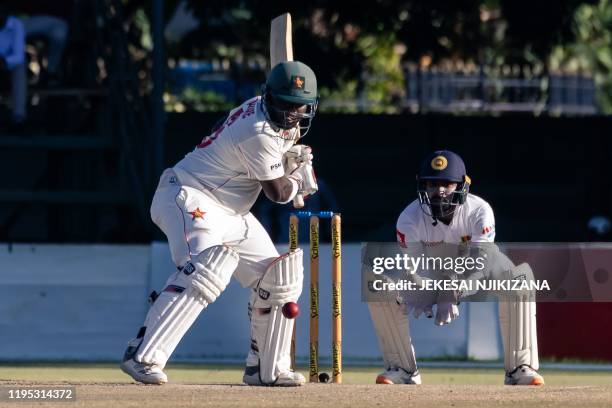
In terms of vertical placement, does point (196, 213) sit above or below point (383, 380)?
above

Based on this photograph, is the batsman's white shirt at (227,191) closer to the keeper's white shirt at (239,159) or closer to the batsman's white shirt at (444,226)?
the keeper's white shirt at (239,159)

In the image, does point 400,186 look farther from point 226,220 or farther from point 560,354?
point 226,220

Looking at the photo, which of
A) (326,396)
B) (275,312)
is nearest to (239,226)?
(275,312)

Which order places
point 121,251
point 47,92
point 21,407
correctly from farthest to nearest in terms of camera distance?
point 47,92 → point 121,251 → point 21,407

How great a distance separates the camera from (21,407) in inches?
310

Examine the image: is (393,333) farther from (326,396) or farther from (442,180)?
(326,396)

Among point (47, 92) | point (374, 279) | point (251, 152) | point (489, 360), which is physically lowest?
point (489, 360)

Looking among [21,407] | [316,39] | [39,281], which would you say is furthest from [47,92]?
[21,407]

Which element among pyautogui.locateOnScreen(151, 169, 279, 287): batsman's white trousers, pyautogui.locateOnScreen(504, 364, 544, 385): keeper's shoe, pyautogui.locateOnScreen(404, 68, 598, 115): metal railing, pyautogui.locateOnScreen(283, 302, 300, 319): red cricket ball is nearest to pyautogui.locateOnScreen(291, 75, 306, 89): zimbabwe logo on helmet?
pyautogui.locateOnScreen(151, 169, 279, 287): batsman's white trousers

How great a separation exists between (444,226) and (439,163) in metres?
0.39

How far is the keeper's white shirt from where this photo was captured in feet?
28.3

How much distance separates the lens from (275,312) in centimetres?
891

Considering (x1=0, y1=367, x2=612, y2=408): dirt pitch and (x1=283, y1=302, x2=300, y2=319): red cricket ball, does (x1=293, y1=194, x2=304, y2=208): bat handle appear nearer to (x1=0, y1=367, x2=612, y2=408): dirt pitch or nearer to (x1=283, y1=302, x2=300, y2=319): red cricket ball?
(x1=283, y1=302, x2=300, y2=319): red cricket ball

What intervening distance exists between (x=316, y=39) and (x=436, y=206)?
376 inches
